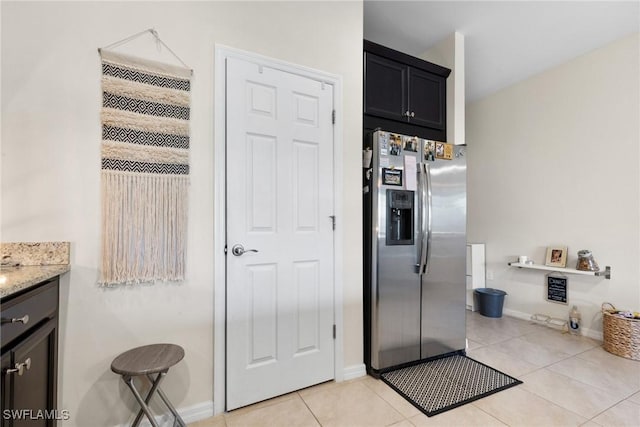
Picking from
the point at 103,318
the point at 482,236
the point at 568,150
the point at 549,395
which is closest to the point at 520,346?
the point at 549,395

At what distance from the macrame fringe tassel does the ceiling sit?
2.23m

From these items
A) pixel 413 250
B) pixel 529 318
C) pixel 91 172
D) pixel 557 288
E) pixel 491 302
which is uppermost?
pixel 91 172

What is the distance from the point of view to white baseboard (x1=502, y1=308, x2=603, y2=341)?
123 inches

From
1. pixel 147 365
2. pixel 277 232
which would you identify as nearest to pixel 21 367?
pixel 147 365

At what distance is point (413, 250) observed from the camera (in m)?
2.45

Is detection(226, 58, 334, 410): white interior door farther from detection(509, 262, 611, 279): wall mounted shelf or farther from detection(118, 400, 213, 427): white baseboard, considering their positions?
detection(509, 262, 611, 279): wall mounted shelf

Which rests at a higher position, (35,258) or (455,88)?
(455,88)

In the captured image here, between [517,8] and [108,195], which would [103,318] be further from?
[517,8]

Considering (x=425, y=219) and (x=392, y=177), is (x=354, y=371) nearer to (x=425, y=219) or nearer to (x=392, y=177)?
(x=425, y=219)

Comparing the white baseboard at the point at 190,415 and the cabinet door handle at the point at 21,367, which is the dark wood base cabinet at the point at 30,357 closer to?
the cabinet door handle at the point at 21,367

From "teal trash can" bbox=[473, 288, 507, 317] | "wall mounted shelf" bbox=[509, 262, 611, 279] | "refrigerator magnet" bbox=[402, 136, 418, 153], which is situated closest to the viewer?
"refrigerator magnet" bbox=[402, 136, 418, 153]

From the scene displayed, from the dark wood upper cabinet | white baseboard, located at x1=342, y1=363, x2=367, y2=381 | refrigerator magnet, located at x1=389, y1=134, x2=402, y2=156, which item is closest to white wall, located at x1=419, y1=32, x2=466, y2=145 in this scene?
the dark wood upper cabinet

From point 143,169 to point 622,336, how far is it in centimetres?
381

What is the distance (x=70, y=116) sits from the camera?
158 cm
